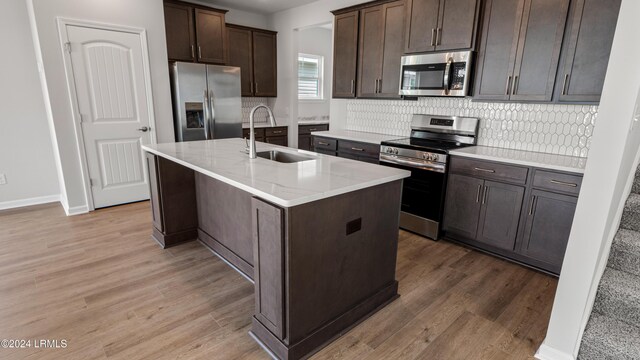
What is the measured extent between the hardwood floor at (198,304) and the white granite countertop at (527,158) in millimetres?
880

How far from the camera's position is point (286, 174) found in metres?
1.94

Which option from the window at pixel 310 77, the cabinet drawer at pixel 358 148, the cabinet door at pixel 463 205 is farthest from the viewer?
the window at pixel 310 77

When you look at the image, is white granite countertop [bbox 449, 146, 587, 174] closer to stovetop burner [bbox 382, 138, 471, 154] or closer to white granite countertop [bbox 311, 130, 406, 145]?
stovetop burner [bbox 382, 138, 471, 154]

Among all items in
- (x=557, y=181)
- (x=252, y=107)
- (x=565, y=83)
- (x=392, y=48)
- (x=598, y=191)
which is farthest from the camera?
(x=252, y=107)

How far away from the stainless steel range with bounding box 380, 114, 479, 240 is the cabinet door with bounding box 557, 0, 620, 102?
87 centimetres

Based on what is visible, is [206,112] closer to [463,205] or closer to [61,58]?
[61,58]

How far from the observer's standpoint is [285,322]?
1.71 metres

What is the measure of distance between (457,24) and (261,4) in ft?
10.4

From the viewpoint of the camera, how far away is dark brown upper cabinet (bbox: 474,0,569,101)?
263 cm

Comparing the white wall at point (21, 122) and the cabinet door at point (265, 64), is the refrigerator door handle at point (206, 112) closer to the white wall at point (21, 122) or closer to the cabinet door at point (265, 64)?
the cabinet door at point (265, 64)

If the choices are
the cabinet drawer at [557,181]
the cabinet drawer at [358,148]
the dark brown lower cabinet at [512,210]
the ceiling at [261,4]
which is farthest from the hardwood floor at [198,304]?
the ceiling at [261,4]

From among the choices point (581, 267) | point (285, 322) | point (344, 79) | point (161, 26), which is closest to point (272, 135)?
point (344, 79)

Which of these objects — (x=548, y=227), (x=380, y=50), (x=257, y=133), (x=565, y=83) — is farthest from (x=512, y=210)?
(x=257, y=133)

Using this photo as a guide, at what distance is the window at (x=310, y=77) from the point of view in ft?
22.5
